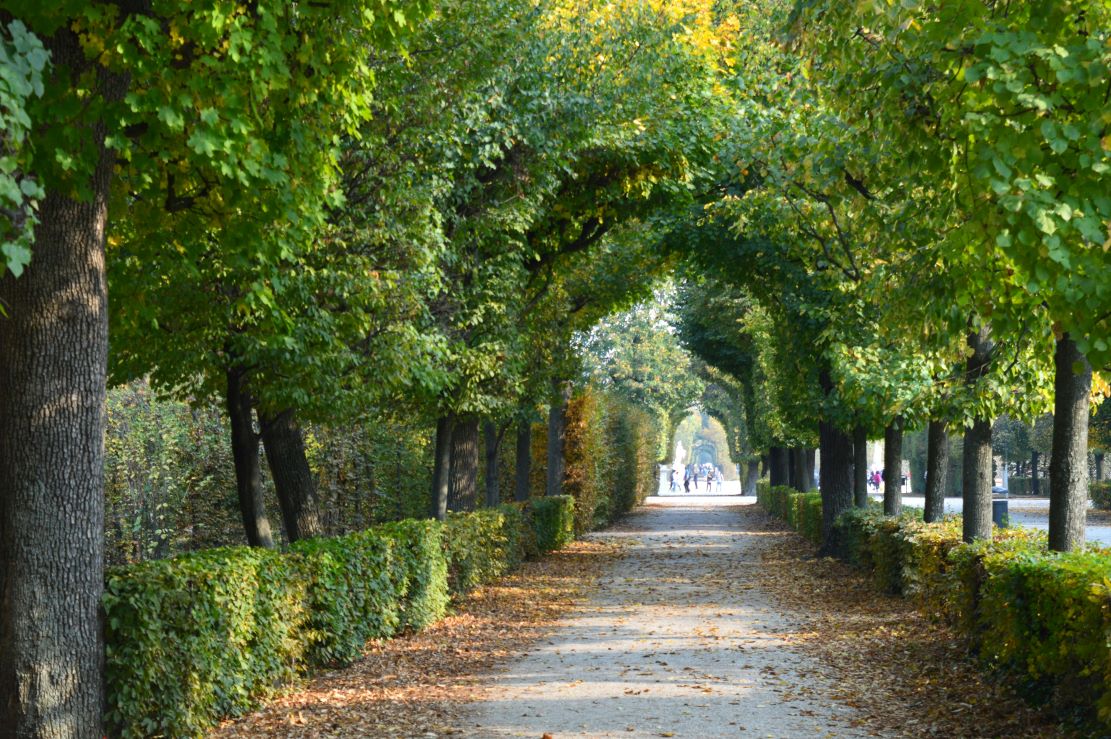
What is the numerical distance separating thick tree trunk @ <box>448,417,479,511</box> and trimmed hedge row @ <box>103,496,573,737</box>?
551 centimetres

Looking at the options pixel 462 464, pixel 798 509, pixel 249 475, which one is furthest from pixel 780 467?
pixel 249 475

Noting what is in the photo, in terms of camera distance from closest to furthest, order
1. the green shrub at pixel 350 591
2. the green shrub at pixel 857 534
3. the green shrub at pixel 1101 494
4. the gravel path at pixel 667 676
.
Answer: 1. the gravel path at pixel 667 676
2. the green shrub at pixel 350 591
3. the green shrub at pixel 857 534
4. the green shrub at pixel 1101 494

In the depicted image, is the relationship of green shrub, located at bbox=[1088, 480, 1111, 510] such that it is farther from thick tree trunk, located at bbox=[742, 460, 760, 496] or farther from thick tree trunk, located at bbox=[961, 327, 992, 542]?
thick tree trunk, located at bbox=[961, 327, 992, 542]

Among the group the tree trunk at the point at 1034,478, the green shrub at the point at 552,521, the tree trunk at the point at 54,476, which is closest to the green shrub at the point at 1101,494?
the tree trunk at the point at 1034,478

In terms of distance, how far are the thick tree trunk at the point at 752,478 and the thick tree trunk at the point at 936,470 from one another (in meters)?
49.0

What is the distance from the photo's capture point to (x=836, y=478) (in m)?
21.7

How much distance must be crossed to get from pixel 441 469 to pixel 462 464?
2.13m

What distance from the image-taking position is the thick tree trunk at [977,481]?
1231cm

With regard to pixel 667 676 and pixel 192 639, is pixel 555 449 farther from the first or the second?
pixel 192 639

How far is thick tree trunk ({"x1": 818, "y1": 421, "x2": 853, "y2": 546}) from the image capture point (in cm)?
2169

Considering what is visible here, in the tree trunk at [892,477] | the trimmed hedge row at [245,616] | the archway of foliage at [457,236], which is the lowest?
the trimmed hedge row at [245,616]

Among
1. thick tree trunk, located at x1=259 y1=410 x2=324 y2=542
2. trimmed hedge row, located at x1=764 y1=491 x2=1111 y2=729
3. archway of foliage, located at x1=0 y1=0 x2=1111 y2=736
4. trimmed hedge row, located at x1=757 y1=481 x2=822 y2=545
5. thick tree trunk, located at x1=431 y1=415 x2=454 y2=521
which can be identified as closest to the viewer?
archway of foliage, located at x1=0 y1=0 x2=1111 y2=736

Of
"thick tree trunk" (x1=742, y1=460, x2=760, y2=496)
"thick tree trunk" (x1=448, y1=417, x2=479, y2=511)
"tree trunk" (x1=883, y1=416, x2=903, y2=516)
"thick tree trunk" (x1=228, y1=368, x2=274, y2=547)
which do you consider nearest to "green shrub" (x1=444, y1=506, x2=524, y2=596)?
"thick tree trunk" (x1=448, y1=417, x2=479, y2=511)

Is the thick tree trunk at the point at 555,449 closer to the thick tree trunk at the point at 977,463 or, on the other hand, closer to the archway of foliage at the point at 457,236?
the archway of foliage at the point at 457,236
